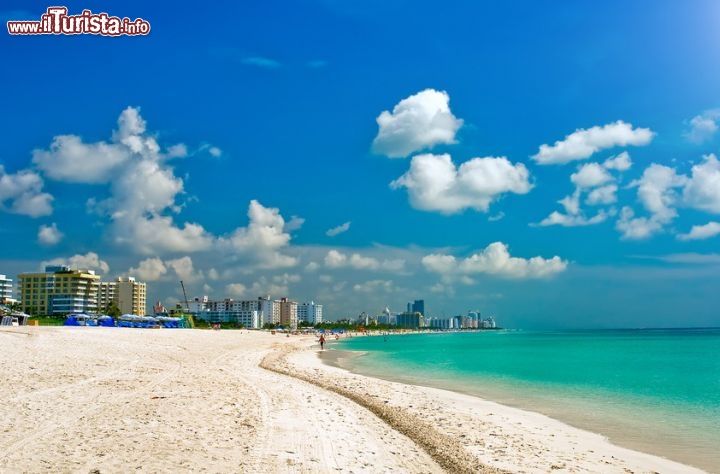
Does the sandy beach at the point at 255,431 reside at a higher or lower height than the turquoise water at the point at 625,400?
higher

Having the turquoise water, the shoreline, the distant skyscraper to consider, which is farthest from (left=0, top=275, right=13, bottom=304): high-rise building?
the shoreline

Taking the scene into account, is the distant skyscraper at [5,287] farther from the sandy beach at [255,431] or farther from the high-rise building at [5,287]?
the sandy beach at [255,431]

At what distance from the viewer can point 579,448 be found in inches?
537

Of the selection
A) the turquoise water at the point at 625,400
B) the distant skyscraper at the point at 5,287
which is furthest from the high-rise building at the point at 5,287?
the turquoise water at the point at 625,400

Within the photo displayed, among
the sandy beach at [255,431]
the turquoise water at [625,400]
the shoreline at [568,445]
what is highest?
the sandy beach at [255,431]

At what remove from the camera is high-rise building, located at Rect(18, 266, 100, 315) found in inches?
6629

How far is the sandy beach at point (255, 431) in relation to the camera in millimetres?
9430

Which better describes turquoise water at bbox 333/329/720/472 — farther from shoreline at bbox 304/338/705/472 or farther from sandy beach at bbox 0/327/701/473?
A: sandy beach at bbox 0/327/701/473

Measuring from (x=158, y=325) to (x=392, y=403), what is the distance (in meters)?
97.0

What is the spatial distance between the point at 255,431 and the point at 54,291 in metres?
189

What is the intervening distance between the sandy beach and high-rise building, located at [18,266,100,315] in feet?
554

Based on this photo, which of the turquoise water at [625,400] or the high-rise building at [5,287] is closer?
the turquoise water at [625,400]

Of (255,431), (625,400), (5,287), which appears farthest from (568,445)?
(5,287)

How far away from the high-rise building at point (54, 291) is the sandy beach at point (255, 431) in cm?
16885
